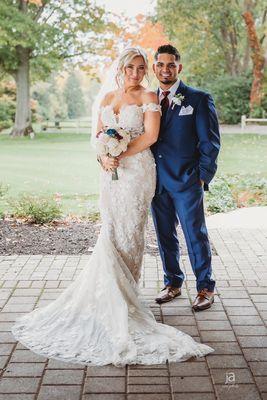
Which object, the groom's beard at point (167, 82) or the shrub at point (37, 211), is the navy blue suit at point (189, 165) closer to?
the groom's beard at point (167, 82)

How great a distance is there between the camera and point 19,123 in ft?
50.0

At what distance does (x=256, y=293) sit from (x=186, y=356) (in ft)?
4.26

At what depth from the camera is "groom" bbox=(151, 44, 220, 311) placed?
350 cm

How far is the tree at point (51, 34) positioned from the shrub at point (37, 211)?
8.21 metres

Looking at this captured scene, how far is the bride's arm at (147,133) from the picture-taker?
336cm

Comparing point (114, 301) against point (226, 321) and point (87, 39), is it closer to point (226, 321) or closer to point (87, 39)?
point (226, 321)

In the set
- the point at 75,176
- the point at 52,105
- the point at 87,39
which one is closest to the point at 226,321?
the point at 75,176

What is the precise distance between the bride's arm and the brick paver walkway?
1.17 meters

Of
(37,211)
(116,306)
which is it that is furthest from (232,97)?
(116,306)

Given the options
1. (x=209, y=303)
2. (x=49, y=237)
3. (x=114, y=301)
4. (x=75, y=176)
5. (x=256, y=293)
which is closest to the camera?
(x=114, y=301)

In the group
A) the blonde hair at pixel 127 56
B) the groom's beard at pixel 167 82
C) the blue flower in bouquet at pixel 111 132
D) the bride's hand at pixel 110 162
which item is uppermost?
the blonde hair at pixel 127 56

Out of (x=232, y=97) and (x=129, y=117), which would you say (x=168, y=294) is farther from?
(x=232, y=97)
